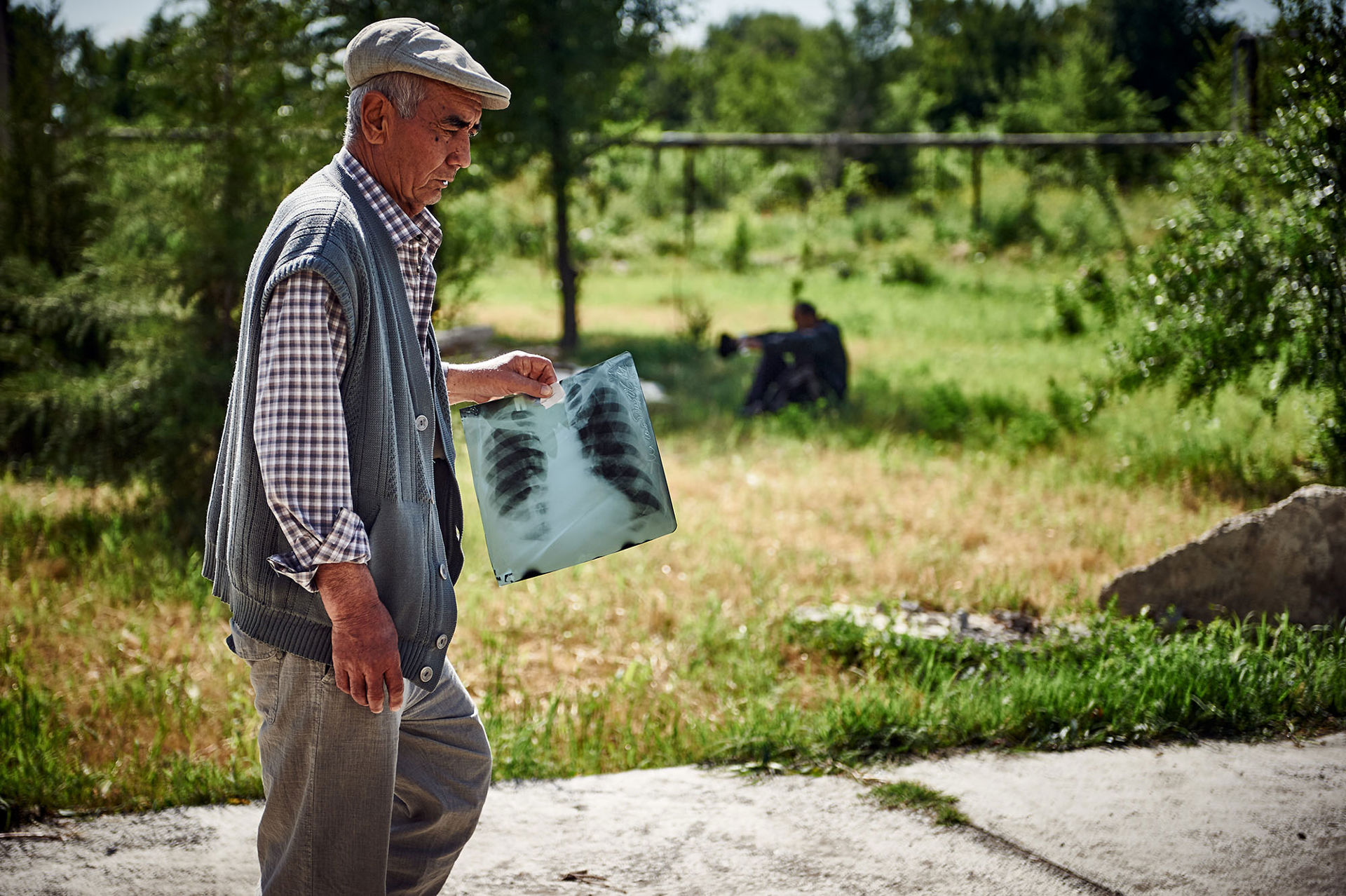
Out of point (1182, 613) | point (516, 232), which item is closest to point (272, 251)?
point (1182, 613)

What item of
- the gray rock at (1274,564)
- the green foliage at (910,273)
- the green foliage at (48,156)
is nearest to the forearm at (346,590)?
the gray rock at (1274,564)

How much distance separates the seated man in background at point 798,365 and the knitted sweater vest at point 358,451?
7158 millimetres

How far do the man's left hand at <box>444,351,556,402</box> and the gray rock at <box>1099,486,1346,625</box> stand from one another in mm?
3143

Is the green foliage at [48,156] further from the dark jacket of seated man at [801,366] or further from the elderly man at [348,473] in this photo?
the elderly man at [348,473]

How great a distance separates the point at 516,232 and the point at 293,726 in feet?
69.1

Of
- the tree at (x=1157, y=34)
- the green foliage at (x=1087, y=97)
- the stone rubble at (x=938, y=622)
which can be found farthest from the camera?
the tree at (x=1157, y=34)

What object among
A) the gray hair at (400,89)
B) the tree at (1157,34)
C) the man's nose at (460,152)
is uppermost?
the tree at (1157,34)

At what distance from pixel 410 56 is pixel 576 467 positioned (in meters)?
0.99

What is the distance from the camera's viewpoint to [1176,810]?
3.14 meters

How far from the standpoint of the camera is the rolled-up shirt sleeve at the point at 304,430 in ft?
5.90

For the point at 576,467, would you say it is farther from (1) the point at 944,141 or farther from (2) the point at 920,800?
(1) the point at 944,141

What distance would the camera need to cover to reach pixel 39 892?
2.69m

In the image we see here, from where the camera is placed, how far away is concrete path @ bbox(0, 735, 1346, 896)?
280cm

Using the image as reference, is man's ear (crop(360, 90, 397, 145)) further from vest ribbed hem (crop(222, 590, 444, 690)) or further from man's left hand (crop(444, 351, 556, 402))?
vest ribbed hem (crop(222, 590, 444, 690))
